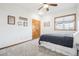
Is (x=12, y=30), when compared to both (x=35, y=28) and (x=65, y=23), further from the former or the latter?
(x=65, y=23)

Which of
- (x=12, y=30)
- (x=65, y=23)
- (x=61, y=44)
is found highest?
(x=65, y=23)

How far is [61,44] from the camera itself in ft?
6.42

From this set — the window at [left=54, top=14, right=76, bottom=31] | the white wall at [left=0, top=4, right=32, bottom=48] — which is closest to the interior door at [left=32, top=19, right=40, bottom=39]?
the white wall at [left=0, top=4, right=32, bottom=48]

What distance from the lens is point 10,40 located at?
2.01 m

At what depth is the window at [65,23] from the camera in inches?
57.4

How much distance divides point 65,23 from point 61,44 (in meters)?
0.65

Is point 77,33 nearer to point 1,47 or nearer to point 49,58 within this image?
point 49,58

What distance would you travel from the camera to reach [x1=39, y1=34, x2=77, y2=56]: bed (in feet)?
5.50

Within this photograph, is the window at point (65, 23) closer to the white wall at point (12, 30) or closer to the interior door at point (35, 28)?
the interior door at point (35, 28)

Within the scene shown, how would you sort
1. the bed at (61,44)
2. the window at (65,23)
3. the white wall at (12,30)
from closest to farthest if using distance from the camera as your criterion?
the window at (65,23)
the bed at (61,44)
the white wall at (12,30)

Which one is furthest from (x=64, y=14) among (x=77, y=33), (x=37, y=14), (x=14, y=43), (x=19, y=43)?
(x=14, y=43)

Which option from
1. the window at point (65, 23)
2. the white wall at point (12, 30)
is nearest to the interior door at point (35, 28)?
the white wall at point (12, 30)

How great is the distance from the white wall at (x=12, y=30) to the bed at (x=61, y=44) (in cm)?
45

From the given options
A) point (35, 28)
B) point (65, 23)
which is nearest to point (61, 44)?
point (65, 23)
